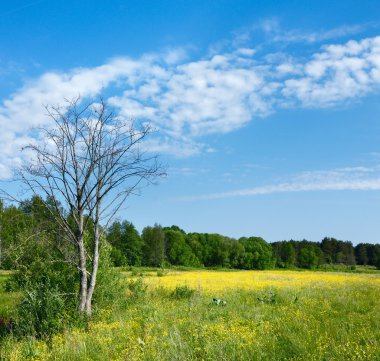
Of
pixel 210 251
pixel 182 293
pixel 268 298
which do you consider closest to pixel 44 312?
pixel 182 293

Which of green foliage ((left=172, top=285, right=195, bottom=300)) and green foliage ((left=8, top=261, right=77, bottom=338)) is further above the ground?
green foliage ((left=8, top=261, right=77, bottom=338))

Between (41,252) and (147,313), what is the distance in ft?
16.1

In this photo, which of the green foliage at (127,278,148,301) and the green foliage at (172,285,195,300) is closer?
the green foliage at (127,278,148,301)

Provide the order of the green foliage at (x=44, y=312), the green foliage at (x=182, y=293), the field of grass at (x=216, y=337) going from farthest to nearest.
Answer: the green foliage at (x=182, y=293)
the green foliage at (x=44, y=312)
the field of grass at (x=216, y=337)

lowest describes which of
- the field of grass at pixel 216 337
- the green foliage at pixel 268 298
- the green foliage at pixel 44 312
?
the green foliage at pixel 268 298

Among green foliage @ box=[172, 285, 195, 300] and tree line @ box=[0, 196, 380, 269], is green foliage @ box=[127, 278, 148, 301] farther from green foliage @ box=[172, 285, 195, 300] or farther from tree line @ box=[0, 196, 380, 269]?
tree line @ box=[0, 196, 380, 269]

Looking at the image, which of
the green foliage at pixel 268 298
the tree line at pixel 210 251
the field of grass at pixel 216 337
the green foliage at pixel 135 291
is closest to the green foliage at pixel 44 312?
the field of grass at pixel 216 337

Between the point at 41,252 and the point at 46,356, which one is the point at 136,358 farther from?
the point at 41,252

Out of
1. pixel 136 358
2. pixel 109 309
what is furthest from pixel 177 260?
pixel 136 358

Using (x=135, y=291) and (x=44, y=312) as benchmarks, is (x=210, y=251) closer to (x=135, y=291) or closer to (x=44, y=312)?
(x=135, y=291)

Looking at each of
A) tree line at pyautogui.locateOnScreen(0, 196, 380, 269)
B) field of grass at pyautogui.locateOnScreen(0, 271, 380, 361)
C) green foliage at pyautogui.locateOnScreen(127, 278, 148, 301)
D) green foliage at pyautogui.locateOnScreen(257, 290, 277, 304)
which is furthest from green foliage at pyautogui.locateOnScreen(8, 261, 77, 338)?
tree line at pyautogui.locateOnScreen(0, 196, 380, 269)

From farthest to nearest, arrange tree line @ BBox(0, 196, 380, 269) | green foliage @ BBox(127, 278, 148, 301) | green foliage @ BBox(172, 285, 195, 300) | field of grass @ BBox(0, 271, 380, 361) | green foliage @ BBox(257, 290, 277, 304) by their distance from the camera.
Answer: tree line @ BBox(0, 196, 380, 269) < green foliage @ BBox(172, 285, 195, 300) < green foliage @ BBox(257, 290, 277, 304) < green foliage @ BBox(127, 278, 148, 301) < field of grass @ BBox(0, 271, 380, 361)

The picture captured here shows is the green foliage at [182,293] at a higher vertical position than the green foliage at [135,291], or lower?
lower

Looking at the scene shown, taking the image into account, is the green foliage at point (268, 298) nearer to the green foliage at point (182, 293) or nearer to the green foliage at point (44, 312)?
the green foliage at point (182, 293)
